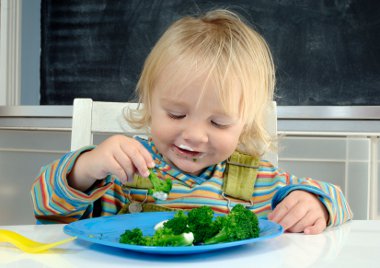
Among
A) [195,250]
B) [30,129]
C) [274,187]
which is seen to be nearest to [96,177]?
[195,250]

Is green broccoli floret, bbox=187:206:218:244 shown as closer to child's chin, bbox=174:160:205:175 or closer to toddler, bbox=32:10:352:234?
toddler, bbox=32:10:352:234

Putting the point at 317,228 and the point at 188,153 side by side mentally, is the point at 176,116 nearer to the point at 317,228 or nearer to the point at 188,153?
the point at 188,153

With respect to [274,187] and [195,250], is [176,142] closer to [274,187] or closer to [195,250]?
[274,187]

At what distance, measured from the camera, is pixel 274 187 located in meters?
1.00

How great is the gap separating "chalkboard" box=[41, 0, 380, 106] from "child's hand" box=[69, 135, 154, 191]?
1.64 meters

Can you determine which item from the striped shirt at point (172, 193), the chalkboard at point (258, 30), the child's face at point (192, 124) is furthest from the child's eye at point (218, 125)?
the chalkboard at point (258, 30)

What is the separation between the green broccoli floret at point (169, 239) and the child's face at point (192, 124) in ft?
1.01

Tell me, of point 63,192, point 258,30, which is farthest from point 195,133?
point 258,30

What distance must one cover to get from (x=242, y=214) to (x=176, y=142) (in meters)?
0.30

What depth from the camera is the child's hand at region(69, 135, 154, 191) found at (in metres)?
0.64

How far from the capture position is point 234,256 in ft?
1.75

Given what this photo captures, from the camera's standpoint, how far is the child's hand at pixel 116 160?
645 mm

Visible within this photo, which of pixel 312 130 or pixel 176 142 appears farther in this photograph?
pixel 312 130

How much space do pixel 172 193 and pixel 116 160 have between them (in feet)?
1.03
